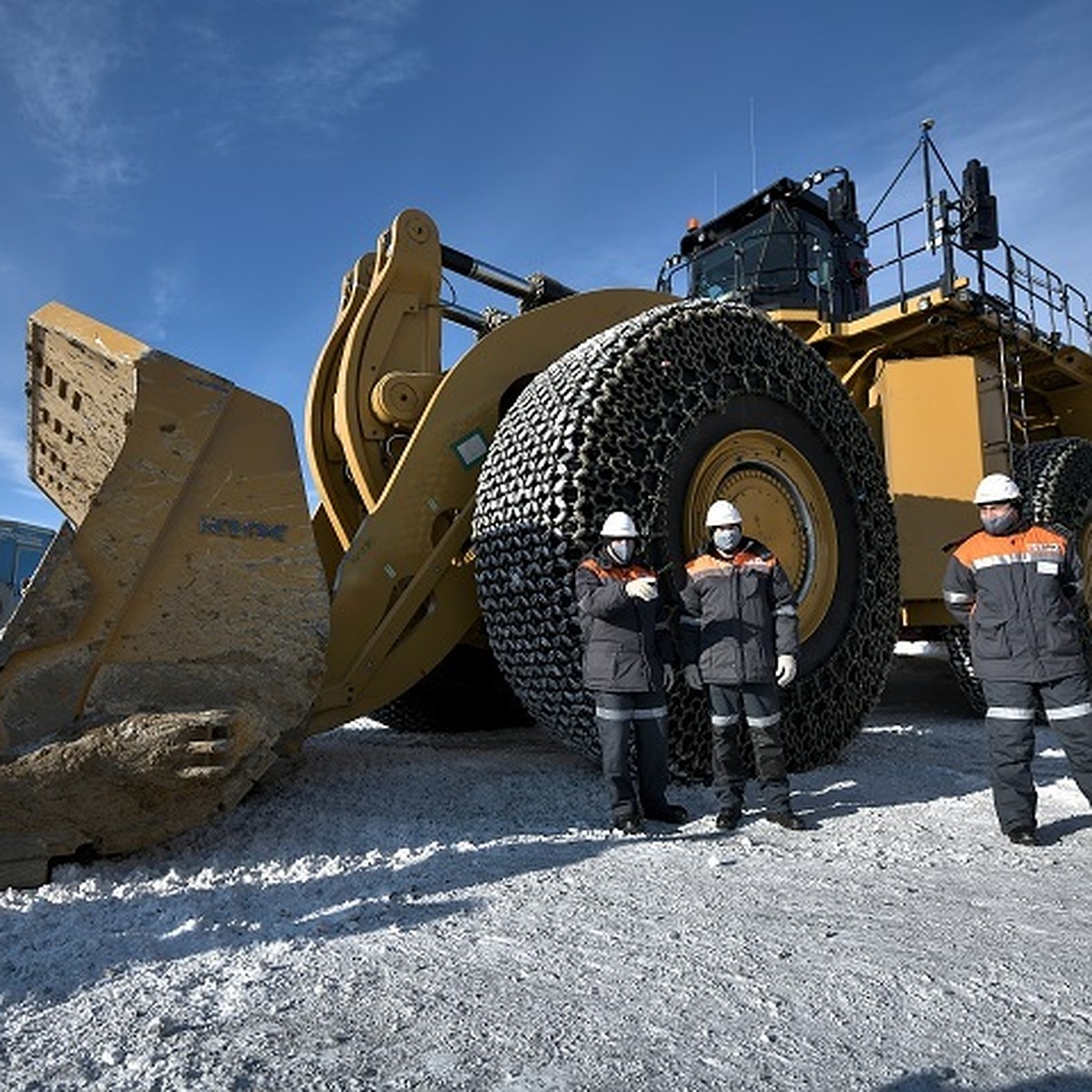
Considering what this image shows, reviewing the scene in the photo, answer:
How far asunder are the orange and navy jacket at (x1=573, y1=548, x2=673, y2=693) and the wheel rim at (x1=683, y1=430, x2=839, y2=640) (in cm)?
57

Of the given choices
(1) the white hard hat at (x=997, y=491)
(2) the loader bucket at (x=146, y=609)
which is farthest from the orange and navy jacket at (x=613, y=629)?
(1) the white hard hat at (x=997, y=491)

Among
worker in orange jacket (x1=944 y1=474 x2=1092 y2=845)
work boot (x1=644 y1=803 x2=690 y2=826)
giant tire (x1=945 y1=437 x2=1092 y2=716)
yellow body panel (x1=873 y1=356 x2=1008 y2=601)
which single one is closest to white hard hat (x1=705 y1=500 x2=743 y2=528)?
worker in orange jacket (x1=944 y1=474 x2=1092 y2=845)

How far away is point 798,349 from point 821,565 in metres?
1.12

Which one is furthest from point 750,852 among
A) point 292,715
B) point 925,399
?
point 925,399

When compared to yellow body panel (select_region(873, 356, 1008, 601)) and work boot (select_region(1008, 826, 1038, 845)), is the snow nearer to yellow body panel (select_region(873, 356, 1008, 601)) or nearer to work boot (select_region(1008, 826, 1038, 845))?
work boot (select_region(1008, 826, 1038, 845))

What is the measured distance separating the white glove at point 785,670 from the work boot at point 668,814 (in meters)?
0.66

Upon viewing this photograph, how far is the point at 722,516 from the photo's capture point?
3.79 meters

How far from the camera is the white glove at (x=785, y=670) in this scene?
3662mm

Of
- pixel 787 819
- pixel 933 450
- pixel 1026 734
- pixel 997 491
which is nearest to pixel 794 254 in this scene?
pixel 933 450

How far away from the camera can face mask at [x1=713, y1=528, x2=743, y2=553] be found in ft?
12.4

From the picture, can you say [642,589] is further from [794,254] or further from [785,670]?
[794,254]

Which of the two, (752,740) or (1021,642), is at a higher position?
(1021,642)

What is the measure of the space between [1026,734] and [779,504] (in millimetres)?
1462

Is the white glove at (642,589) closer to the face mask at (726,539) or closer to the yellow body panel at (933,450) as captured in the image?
the face mask at (726,539)
